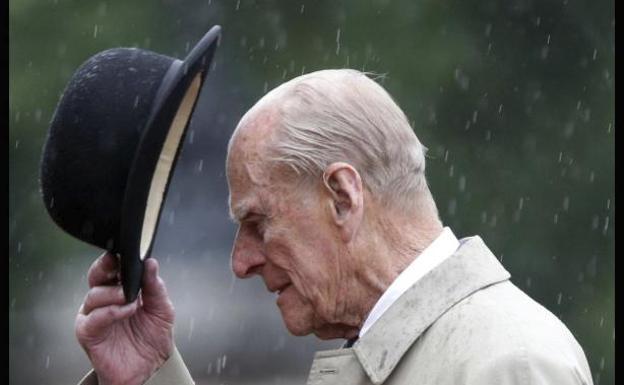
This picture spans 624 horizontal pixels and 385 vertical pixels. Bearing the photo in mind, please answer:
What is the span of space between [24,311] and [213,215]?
5.34ft

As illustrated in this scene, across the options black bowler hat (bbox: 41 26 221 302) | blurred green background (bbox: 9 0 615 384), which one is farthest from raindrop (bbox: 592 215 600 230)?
black bowler hat (bbox: 41 26 221 302)

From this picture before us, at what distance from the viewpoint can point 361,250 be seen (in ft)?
11.3

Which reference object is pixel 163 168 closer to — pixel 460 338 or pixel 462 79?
pixel 460 338

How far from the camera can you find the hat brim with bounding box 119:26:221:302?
332cm

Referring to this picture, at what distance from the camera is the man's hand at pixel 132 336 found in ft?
12.7

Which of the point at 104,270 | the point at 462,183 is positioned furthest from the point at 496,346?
the point at 462,183

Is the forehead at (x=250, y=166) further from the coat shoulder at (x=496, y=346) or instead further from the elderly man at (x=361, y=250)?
the coat shoulder at (x=496, y=346)

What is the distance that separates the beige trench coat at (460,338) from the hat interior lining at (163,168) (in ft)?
1.57

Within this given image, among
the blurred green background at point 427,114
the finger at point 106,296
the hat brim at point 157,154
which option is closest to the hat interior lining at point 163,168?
the hat brim at point 157,154

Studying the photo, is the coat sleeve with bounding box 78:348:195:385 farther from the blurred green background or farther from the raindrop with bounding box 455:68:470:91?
the raindrop with bounding box 455:68:470:91

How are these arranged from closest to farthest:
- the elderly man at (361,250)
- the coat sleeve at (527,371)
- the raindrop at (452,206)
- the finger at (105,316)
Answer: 1. the coat sleeve at (527,371)
2. the elderly man at (361,250)
3. the finger at (105,316)
4. the raindrop at (452,206)

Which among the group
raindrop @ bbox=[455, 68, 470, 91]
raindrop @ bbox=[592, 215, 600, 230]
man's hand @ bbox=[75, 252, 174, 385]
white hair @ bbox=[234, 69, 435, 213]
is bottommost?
raindrop @ bbox=[592, 215, 600, 230]

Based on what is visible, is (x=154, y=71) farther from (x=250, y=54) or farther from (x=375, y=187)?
(x=250, y=54)

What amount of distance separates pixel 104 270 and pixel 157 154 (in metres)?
0.47
